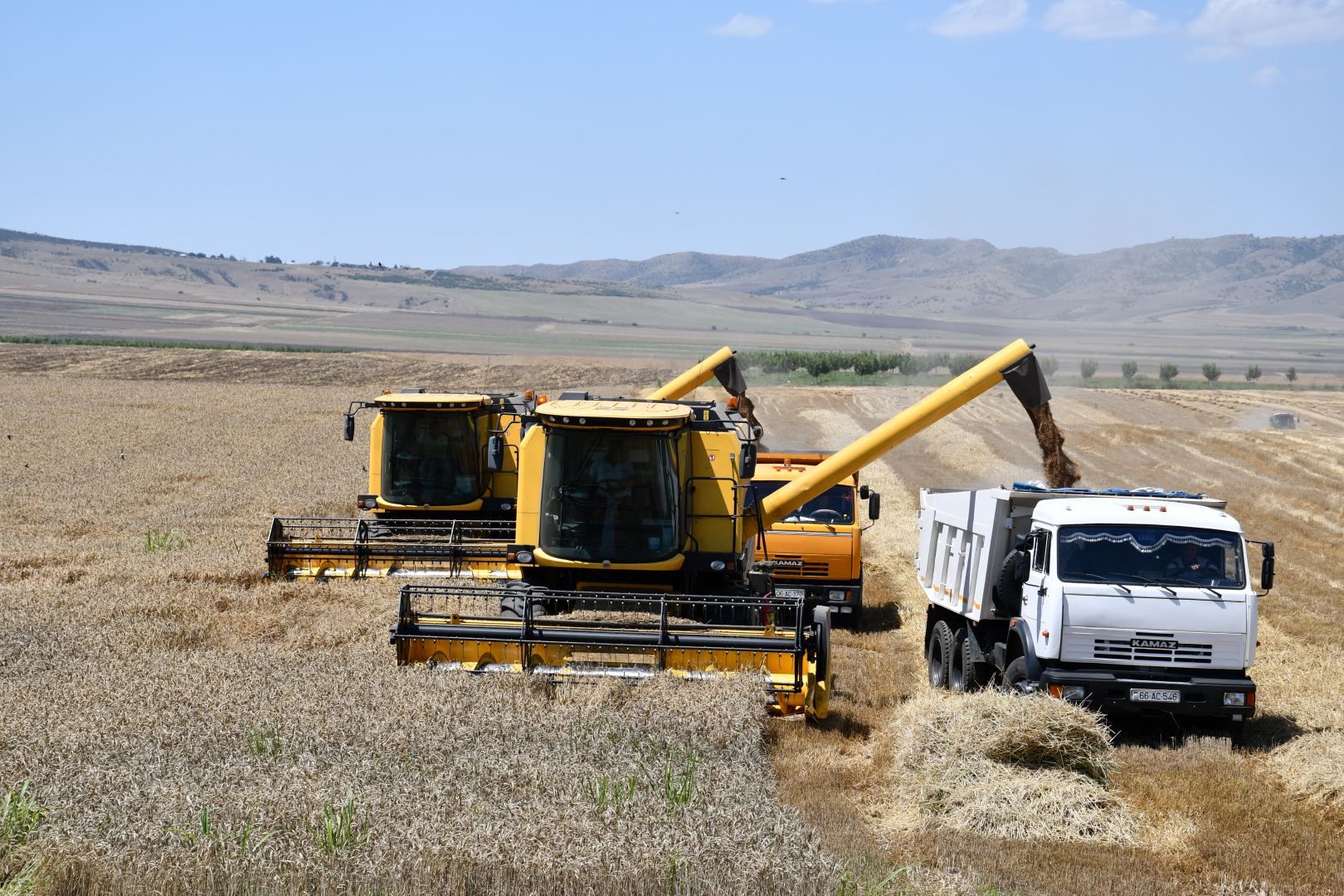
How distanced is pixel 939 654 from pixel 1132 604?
121 inches

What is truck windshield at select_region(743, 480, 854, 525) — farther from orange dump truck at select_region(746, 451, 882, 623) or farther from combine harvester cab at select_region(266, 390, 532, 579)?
combine harvester cab at select_region(266, 390, 532, 579)

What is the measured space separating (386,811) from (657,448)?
5.21 m

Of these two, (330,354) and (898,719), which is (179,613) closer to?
(898,719)

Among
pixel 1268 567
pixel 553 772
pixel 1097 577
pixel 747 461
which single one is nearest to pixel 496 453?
pixel 747 461

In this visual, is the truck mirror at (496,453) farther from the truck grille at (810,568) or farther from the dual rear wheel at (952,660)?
the truck grille at (810,568)

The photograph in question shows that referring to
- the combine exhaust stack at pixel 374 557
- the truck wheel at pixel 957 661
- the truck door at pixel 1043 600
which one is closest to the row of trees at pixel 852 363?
the combine exhaust stack at pixel 374 557

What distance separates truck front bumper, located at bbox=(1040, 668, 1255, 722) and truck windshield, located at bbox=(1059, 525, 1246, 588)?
31.0 inches

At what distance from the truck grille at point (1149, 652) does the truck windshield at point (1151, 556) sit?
0.51 meters

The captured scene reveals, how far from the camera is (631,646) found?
1075 cm

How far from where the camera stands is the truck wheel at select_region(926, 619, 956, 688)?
13.4 meters

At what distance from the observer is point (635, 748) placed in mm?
8984

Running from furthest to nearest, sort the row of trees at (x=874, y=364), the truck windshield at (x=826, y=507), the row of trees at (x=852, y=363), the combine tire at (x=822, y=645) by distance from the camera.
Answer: the row of trees at (x=852, y=363) → the row of trees at (x=874, y=364) → the truck windshield at (x=826, y=507) → the combine tire at (x=822, y=645)

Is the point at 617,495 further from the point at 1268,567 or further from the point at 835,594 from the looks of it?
the point at 1268,567

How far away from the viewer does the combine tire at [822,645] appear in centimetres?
1059
